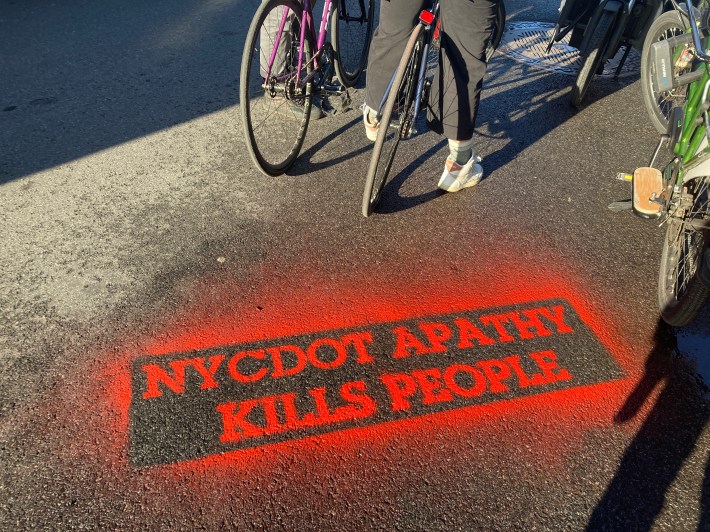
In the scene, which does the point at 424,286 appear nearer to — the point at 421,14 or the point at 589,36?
the point at 421,14

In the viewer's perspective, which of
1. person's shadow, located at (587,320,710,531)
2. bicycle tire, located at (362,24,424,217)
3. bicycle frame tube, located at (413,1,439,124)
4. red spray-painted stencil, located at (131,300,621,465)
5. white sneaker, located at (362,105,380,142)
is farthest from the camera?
white sneaker, located at (362,105,380,142)

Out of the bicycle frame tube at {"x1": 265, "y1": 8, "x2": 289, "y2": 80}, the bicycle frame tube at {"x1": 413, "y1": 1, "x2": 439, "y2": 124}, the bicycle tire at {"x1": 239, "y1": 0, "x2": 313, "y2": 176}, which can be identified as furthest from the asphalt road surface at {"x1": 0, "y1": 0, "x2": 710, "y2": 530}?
the bicycle frame tube at {"x1": 265, "y1": 8, "x2": 289, "y2": 80}

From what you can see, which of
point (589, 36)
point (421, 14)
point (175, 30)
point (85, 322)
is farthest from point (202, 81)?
point (589, 36)

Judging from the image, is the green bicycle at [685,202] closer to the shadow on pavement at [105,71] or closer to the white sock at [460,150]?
the white sock at [460,150]

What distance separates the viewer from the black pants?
10.3 feet

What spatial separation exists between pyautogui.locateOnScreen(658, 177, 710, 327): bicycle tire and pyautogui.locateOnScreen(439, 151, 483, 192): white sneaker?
53.1 inches

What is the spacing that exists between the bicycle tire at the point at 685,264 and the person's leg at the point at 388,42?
1873 mm

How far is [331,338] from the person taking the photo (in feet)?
9.10

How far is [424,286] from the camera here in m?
3.10

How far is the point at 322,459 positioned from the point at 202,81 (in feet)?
13.5

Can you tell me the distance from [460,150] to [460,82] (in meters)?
0.48

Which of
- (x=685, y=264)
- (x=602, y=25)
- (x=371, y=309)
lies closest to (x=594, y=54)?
(x=602, y=25)

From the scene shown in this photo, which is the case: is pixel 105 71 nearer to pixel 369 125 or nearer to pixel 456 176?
pixel 369 125

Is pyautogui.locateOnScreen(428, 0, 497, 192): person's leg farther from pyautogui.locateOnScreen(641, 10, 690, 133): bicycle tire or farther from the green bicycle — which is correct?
pyautogui.locateOnScreen(641, 10, 690, 133): bicycle tire
